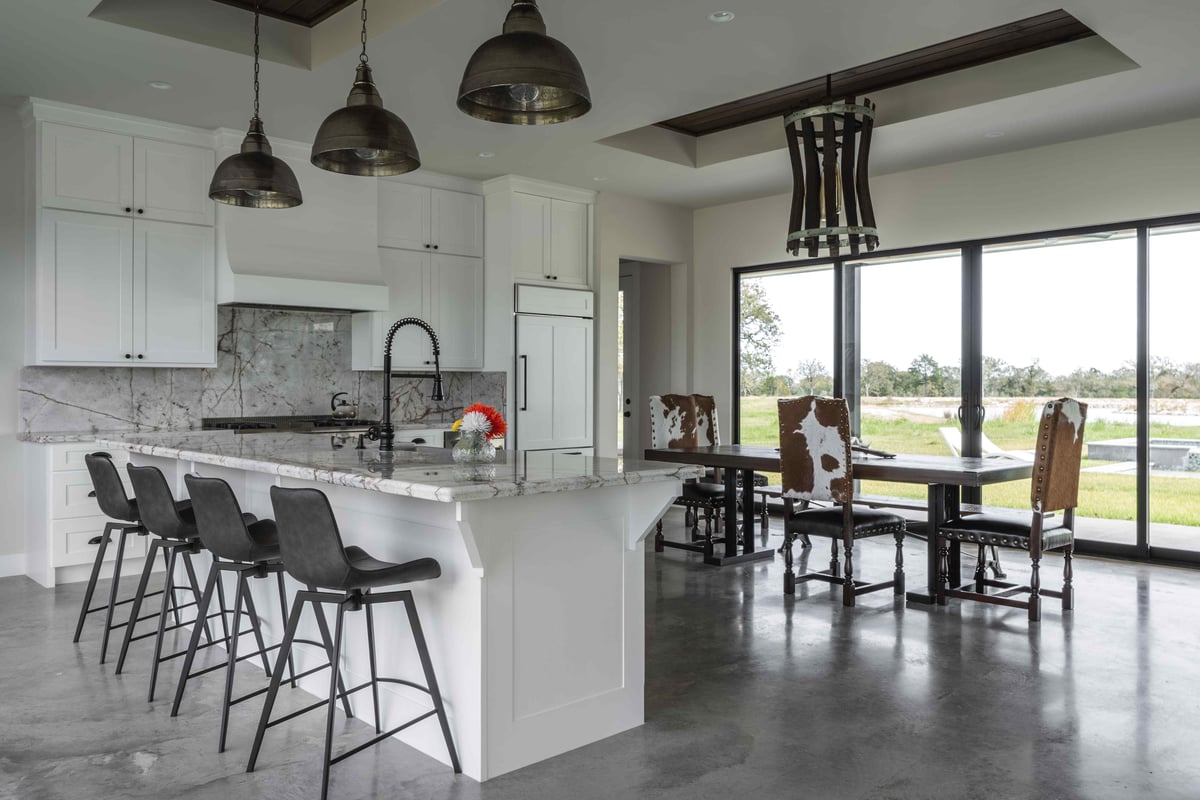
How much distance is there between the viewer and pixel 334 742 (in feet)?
9.45

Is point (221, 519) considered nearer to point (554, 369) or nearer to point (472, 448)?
point (472, 448)

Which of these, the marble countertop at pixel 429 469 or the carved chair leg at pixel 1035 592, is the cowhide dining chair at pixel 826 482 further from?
the marble countertop at pixel 429 469

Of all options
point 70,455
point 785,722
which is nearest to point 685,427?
point 785,722

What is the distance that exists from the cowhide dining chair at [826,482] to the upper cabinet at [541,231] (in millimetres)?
2956

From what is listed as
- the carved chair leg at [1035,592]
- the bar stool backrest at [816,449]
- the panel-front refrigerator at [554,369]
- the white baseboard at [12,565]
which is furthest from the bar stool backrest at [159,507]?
the carved chair leg at [1035,592]

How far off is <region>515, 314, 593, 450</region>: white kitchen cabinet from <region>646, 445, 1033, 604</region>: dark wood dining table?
5.15 ft

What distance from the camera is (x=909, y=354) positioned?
707 centimetres

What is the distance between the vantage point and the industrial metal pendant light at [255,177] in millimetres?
3439

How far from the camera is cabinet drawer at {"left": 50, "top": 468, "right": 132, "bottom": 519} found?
5.01 m

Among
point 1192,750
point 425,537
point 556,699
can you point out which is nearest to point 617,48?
point 425,537

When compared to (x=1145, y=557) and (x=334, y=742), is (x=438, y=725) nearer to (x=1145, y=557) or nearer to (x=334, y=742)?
(x=334, y=742)

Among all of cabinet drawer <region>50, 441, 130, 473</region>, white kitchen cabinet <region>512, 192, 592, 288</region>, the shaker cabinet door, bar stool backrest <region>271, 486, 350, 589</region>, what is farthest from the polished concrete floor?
white kitchen cabinet <region>512, 192, 592, 288</region>

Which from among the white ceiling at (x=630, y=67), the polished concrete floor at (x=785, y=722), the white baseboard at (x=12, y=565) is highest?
the white ceiling at (x=630, y=67)

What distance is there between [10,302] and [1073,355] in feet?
22.6
